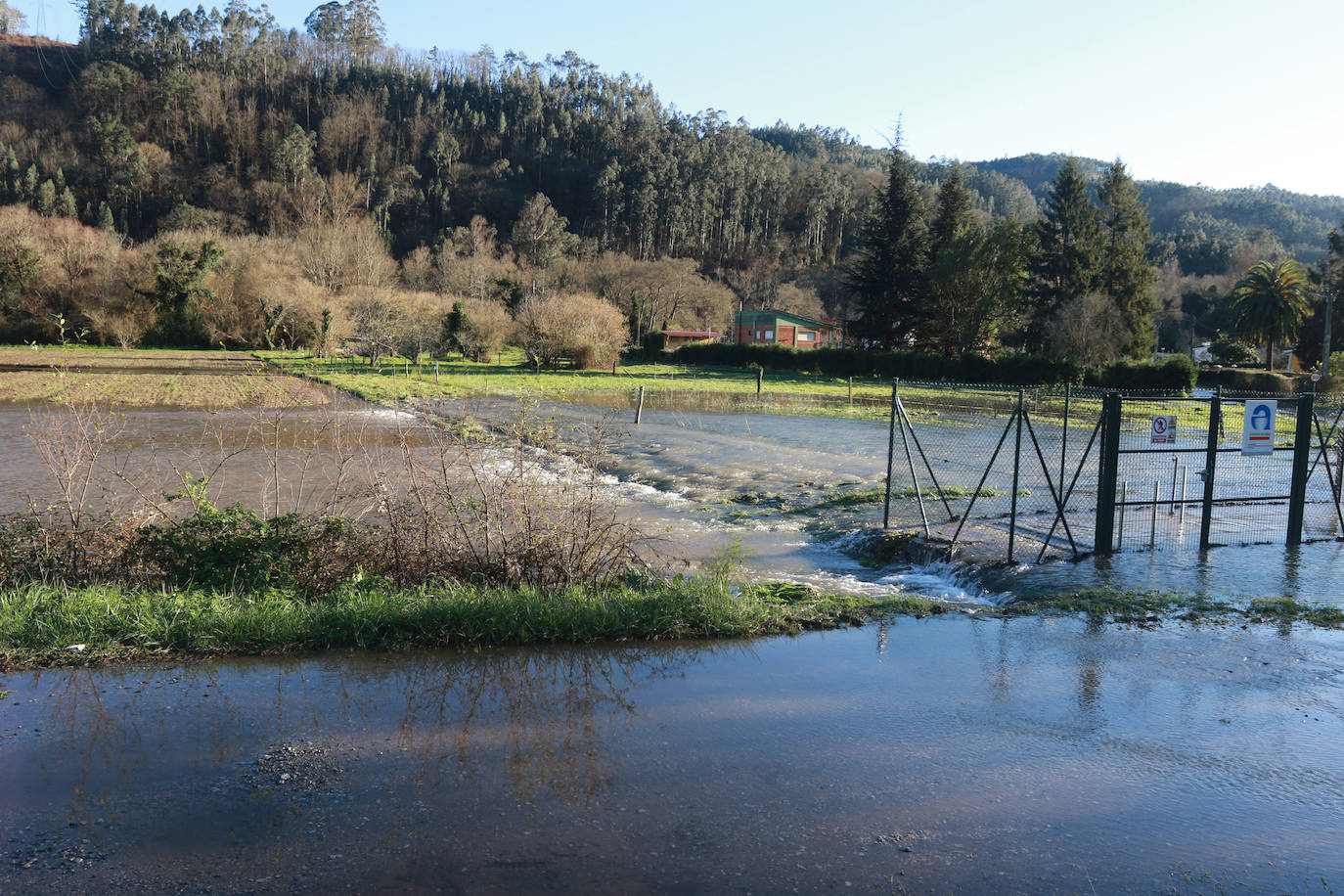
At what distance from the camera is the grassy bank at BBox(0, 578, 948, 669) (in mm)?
7457

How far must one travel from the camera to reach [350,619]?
26.0ft

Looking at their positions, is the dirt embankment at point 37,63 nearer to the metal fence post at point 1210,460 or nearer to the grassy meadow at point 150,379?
the grassy meadow at point 150,379

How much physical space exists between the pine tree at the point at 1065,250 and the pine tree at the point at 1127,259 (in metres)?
1.31

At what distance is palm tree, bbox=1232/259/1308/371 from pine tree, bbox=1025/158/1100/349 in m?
11.9

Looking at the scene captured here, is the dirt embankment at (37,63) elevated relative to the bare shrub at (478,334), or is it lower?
elevated

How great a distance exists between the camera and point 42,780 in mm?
5305

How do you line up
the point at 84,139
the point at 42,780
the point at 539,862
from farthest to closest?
the point at 84,139 → the point at 42,780 → the point at 539,862

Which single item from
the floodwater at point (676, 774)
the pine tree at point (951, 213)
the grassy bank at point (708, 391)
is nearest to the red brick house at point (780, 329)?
the pine tree at point (951, 213)

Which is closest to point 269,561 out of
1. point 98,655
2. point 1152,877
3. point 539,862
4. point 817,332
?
point 98,655

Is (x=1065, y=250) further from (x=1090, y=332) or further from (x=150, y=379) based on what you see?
(x=150, y=379)

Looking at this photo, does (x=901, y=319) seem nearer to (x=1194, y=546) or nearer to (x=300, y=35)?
(x=1194, y=546)

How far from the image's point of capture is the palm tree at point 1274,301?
217 feet

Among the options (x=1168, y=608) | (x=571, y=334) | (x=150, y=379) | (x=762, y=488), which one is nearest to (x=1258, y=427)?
(x=1168, y=608)

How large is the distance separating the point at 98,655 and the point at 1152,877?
753 cm
